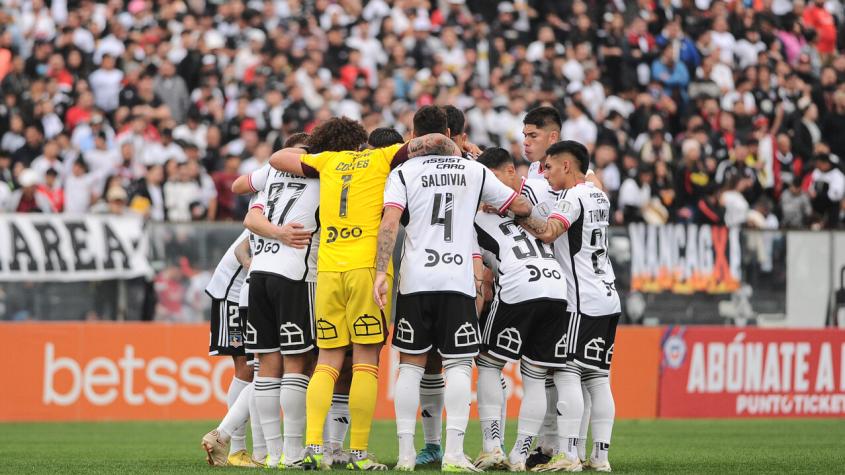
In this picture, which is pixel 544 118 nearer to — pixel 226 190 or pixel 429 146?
pixel 429 146

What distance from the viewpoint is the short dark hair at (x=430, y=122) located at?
10.3 m

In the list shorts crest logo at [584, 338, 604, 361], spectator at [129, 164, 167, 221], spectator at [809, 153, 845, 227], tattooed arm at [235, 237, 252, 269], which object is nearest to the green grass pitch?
shorts crest logo at [584, 338, 604, 361]

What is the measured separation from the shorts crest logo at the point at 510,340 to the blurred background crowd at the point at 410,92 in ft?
30.9

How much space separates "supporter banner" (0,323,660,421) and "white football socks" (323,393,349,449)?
6.62m

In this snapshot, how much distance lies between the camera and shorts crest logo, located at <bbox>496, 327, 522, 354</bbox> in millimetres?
10500

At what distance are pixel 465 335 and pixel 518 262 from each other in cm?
84

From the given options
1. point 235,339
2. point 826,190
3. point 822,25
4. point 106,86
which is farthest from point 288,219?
point 822,25

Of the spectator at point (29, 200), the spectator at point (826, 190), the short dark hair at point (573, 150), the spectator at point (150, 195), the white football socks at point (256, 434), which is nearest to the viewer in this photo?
the short dark hair at point (573, 150)

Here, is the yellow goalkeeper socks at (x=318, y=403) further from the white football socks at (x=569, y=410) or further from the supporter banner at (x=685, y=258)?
the supporter banner at (x=685, y=258)

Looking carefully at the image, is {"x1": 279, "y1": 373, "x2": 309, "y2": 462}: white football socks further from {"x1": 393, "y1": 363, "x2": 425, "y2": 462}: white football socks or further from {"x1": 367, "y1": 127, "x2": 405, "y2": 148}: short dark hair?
{"x1": 367, "y1": 127, "x2": 405, "y2": 148}: short dark hair

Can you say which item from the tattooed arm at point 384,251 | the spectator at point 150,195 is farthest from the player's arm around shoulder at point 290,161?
the spectator at point 150,195

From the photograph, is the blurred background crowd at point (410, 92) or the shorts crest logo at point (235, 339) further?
the blurred background crowd at point (410, 92)

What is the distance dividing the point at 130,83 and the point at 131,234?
5.03m

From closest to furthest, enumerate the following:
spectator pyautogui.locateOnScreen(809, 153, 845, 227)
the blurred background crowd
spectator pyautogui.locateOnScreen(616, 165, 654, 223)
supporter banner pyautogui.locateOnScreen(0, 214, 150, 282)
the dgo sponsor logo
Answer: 1. the dgo sponsor logo
2. supporter banner pyautogui.locateOnScreen(0, 214, 150, 282)
3. the blurred background crowd
4. spectator pyautogui.locateOnScreen(616, 165, 654, 223)
5. spectator pyautogui.locateOnScreen(809, 153, 845, 227)
